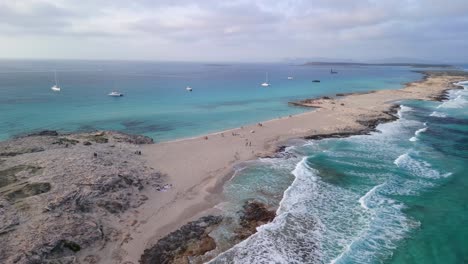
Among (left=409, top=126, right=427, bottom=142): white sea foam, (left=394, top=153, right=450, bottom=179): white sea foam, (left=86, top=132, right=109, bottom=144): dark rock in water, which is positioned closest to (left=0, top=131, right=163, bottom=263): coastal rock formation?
(left=86, top=132, right=109, bottom=144): dark rock in water

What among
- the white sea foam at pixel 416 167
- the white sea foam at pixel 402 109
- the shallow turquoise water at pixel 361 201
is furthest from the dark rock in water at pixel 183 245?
the white sea foam at pixel 402 109

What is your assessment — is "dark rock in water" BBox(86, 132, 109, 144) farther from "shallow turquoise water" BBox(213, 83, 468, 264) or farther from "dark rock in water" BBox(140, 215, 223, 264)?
"dark rock in water" BBox(140, 215, 223, 264)

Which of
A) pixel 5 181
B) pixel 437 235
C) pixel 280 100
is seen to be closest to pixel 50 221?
pixel 5 181

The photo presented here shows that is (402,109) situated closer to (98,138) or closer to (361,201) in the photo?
(361,201)

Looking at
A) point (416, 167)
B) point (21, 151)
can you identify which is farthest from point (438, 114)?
point (21, 151)

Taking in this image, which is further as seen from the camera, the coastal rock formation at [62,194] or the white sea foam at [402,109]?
the white sea foam at [402,109]

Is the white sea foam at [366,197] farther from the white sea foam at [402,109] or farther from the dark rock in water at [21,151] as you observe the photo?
the white sea foam at [402,109]
